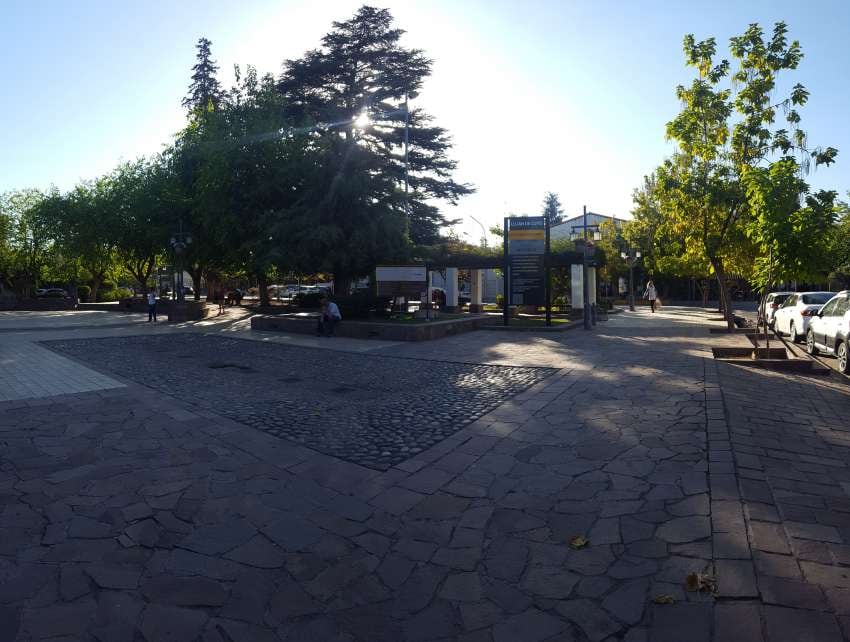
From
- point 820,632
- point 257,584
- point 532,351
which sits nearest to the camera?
point 820,632

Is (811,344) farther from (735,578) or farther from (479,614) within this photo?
(479,614)

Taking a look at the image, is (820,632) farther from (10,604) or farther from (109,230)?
(109,230)

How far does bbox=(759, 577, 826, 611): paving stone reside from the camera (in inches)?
Answer: 116

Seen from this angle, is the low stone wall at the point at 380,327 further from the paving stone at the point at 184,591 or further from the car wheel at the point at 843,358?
the paving stone at the point at 184,591

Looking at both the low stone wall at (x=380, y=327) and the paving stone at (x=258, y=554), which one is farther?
the low stone wall at (x=380, y=327)

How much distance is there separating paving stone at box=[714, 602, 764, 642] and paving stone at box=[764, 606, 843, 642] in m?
0.05

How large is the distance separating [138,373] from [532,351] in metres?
8.88

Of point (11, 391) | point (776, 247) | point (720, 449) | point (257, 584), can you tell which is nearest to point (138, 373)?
point (11, 391)

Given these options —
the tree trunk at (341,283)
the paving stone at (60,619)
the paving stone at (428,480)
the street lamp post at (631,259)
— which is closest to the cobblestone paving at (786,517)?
the paving stone at (428,480)

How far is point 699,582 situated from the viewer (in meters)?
3.19

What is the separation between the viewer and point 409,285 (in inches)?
845

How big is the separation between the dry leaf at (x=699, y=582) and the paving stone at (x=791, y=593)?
0.24m

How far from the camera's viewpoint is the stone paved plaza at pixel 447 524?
9.95ft

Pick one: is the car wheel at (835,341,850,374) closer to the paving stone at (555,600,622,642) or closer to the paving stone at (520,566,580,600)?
the paving stone at (520,566,580,600)
